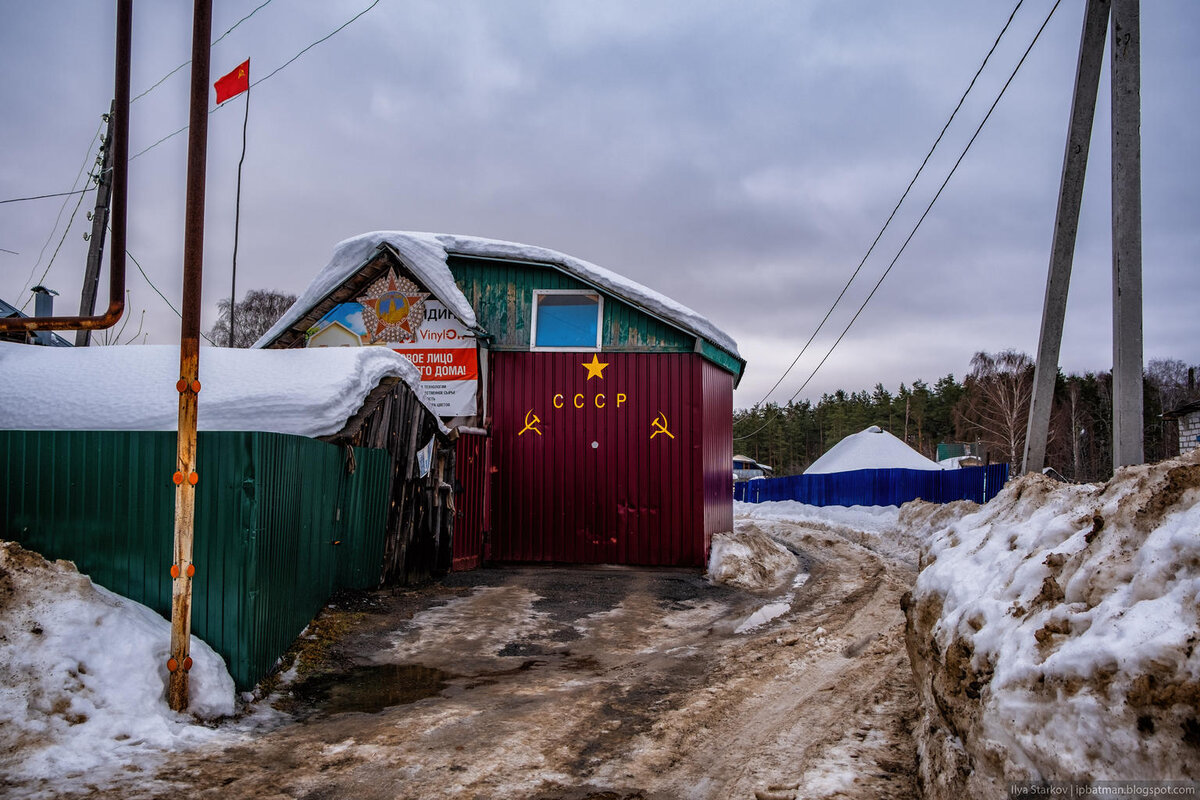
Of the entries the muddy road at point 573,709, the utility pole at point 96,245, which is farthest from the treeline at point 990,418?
the utility pole at point 96,245

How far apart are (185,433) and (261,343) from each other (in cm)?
981

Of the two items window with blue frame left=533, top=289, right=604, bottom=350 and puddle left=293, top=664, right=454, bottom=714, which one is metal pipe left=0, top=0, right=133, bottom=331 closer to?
puddle left=293, top=664, right=454, bottom=714

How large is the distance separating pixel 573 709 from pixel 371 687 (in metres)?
1.66

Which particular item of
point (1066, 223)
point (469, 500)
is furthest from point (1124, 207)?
point (469, 500)

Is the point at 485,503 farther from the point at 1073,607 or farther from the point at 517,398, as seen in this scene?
the point at 1073,607

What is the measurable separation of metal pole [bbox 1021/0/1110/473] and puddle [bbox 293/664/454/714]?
693 cm

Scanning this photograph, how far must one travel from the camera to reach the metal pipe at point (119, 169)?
547 centimetres

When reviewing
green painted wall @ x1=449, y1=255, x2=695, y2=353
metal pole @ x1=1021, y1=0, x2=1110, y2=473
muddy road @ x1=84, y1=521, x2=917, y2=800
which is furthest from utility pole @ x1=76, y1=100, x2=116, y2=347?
metal pole @ x1=1021, y1=0, x2=1110, y2=473

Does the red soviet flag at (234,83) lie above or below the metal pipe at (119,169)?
above

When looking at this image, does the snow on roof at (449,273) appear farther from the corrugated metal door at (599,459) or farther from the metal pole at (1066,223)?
the metal pole at (1066,223)

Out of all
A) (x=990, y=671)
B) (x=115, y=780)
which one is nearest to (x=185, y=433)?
(x=115, y=780)

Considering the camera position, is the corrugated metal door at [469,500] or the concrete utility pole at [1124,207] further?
the corrugated metal door at [469,500]

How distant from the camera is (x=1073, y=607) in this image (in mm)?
2760

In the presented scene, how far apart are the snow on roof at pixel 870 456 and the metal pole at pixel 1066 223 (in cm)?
3045
